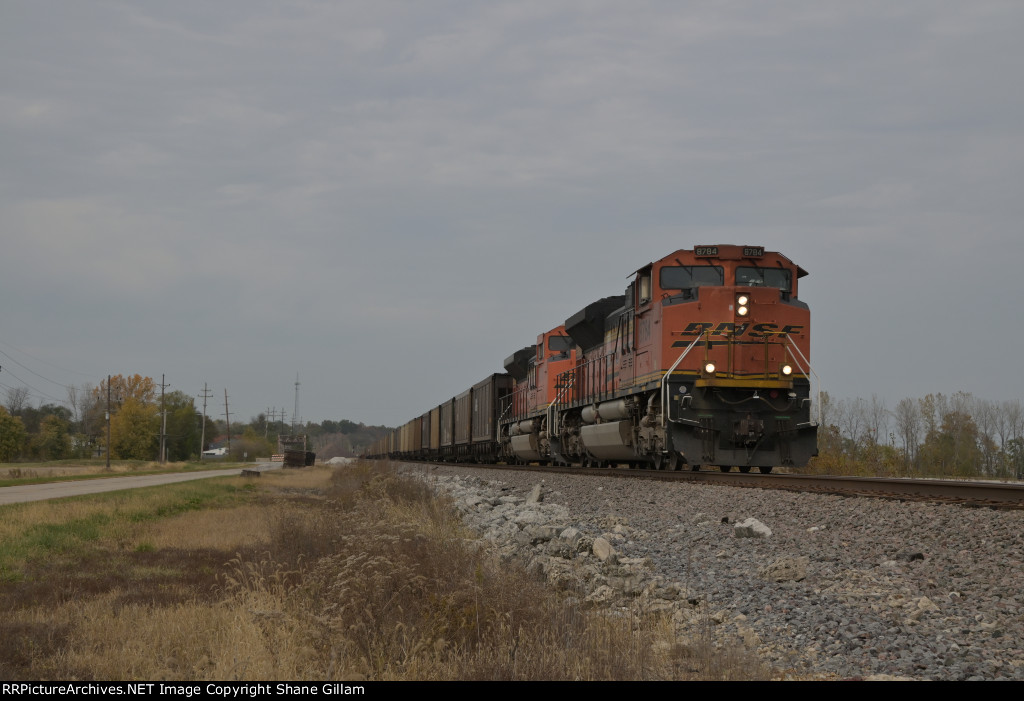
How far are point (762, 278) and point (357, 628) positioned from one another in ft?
43.2

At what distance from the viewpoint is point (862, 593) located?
18.6 feet

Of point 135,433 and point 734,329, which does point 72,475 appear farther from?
point 135,433

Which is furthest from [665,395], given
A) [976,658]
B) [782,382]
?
[976,658]

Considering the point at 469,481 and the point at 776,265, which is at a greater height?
the point at 776,265

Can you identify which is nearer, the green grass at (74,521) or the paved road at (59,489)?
the green grass at (74,521)

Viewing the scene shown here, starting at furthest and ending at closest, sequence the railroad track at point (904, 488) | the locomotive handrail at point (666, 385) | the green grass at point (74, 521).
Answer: the locomotive handrail at point (666, 385) → the green grass at point (74, 521) → the railroad track at point (904, 488)

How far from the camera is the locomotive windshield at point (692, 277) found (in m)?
16.6

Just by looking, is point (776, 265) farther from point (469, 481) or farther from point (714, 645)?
point (714, 645)

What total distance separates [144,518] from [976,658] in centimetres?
1559

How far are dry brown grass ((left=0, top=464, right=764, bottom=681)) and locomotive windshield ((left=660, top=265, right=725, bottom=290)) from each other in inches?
365

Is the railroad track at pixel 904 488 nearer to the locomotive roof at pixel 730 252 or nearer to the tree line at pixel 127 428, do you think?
the locomotive roof at pixel 730 252

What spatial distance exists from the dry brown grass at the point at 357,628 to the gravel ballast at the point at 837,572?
0.61 metres

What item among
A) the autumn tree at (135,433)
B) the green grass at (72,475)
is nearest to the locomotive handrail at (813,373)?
the green grass at (72,475)

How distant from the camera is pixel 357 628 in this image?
5.17 m
